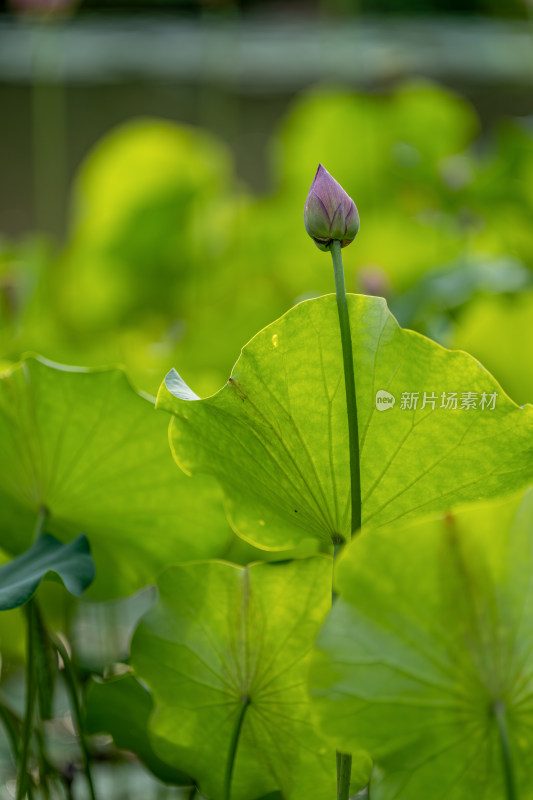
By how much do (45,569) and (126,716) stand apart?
0.21 feet

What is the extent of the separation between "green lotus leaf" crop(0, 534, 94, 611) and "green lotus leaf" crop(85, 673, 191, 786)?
4cm

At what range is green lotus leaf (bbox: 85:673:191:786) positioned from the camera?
265mm

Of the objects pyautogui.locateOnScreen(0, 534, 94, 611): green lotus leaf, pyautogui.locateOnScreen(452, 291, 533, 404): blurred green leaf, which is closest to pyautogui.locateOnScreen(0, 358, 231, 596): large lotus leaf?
pyautogui.locateOnScreen(0, 534, 94, 611): green lotus leaf

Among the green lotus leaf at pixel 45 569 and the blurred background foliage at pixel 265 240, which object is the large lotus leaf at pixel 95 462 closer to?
the green lotus leaf at pixel 45 569

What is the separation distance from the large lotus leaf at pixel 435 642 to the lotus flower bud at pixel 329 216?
2.6 inches

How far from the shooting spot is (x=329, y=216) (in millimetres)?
202

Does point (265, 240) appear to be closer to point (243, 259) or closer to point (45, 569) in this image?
point (243, 259)

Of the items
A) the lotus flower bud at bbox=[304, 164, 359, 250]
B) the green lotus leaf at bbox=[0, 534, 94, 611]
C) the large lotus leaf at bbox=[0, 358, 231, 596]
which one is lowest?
the green lotus leaf at bbox=[0, 534, 94, 611]

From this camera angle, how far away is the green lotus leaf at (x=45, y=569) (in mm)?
224

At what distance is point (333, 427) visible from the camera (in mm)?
211

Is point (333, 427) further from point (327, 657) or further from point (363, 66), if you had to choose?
point (363, 66)

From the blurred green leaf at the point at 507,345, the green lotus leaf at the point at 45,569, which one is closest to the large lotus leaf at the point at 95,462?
the green lotus leaf at the point at 45,569

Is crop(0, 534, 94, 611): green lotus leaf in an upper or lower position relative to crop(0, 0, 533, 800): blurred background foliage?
lower

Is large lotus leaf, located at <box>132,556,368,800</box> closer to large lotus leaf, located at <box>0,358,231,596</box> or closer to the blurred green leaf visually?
large lotus leaf, located at <box>0,358,231,596</box>
